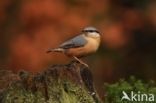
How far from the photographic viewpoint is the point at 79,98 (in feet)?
A: 21.8

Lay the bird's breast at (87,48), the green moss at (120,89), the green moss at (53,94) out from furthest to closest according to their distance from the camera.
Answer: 1. the green moss at (120,89)
2. the bird's breast at (87,48)
3. the green moss at (53,94)

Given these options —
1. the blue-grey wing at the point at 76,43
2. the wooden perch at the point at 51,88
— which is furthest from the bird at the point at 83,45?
the wooden perch at the point at 51,88

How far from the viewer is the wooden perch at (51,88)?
21.4ft

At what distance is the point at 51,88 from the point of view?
6523 millimetres

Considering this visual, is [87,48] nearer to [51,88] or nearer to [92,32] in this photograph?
[92,32]

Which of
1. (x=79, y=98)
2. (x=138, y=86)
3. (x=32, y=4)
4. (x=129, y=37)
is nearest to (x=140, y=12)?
(x=129, y=37)

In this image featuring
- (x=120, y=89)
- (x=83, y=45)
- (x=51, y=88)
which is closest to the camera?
(x=51, y=88)

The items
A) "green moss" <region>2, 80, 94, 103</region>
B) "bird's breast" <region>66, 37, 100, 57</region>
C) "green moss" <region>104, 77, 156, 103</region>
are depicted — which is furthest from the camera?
"green moss" <region>104, 77, 156, 103</region>

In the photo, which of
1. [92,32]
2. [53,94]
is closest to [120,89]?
[92,32]

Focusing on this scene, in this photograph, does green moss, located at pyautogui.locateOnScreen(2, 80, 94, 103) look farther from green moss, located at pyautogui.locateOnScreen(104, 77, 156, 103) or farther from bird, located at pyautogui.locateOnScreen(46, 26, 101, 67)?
green moss, located at pyautogui.locateOnScreen(104, 77, 156, 103)

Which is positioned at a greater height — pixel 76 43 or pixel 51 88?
pixel 76 43

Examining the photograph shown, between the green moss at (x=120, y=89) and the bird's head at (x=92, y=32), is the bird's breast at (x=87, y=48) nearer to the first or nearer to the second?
the bird's head at (x=92, y=32)

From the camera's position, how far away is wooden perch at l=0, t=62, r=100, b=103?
21.4ft

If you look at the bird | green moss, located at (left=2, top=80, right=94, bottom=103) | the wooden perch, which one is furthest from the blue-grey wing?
green moss, located at (left=2, top=80, right=94, bottom=103)
